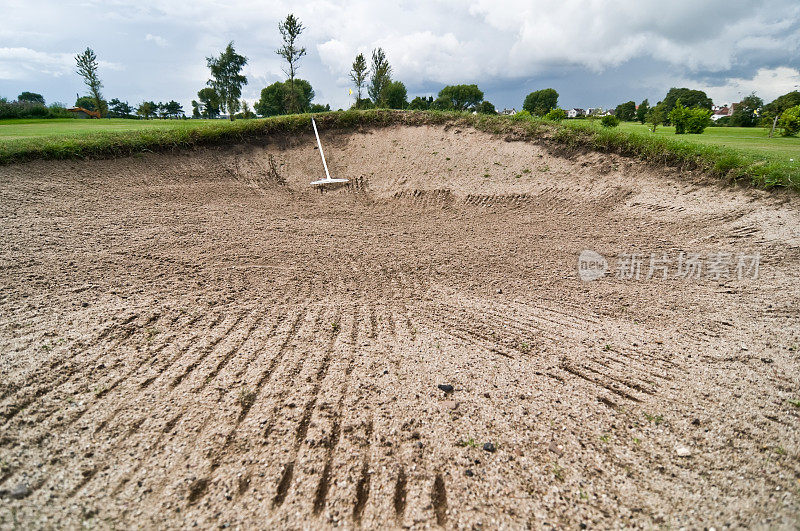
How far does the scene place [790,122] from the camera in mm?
20469

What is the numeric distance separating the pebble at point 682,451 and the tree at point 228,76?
39615mm

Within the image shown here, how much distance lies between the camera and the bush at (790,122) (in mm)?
20297

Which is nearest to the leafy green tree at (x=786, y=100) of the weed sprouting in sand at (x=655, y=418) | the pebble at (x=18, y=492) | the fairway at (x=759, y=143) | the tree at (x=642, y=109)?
the tree at (x=642, y=109)

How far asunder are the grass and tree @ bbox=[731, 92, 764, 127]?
120ft

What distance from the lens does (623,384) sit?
12.2 feet

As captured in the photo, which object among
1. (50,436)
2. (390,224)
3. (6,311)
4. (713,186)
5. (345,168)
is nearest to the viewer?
(50,436)

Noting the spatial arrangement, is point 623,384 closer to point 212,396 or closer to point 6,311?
point 212,396

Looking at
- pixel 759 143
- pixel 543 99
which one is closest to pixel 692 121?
pixel 759 143

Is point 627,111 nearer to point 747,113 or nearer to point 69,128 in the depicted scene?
point 747,113

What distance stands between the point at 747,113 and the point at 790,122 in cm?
2515

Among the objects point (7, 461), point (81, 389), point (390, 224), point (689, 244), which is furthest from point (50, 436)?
point (689, 244)

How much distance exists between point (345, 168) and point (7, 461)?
10.8 meters

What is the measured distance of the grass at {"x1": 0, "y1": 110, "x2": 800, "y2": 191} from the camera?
27.0 feet


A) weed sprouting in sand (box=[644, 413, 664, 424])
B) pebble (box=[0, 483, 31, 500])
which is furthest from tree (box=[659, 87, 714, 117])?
pebble (box=[0, 483, 31, 500])
